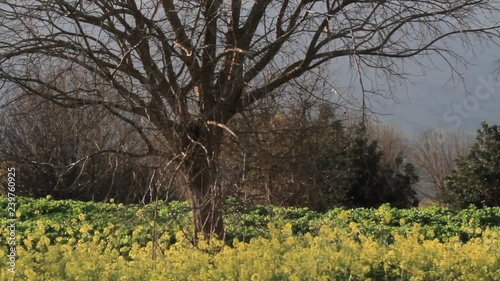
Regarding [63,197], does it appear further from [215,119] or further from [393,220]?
[215,119]

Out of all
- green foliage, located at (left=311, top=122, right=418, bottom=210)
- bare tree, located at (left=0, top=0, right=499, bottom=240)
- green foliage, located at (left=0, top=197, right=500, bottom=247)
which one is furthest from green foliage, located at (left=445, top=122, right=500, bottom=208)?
bare tree, located at (left=0, top=0, right=499, bottom=240)

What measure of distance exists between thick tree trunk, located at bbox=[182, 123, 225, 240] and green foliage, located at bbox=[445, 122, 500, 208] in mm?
10202

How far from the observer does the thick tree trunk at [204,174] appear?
163 inches

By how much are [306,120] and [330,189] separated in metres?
8.55

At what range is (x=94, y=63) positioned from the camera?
4.59 metres

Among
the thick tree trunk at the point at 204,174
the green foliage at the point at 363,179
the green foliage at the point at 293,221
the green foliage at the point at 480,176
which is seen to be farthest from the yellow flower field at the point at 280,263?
the green foliage at the point at 480,176

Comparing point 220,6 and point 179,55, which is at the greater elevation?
point 220,6

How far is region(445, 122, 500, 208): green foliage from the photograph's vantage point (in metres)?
13.9

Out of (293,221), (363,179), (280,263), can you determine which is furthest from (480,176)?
(280,263)

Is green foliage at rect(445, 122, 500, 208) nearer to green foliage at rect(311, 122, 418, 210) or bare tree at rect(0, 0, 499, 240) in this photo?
green foliage at rect(311, 122, 418, 210)

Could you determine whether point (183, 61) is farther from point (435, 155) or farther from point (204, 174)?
point (435, 155)

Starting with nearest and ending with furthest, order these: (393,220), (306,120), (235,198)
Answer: (235,198) → (306,120) → (393,220)

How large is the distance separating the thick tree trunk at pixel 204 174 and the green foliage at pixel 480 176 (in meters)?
10.2

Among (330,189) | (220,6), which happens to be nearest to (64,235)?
(220,6)
